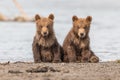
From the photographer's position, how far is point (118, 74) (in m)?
12.5

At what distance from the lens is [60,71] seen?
12.8 metres

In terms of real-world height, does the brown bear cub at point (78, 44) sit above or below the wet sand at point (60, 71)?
above

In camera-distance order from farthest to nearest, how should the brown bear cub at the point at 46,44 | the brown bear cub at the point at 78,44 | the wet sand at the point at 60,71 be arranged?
the brown bear cub at the point at 78,44, the brown bear cub at the point at 46,44, the wet sand at the point at 60,71

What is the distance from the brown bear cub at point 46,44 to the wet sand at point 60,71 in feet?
1.80

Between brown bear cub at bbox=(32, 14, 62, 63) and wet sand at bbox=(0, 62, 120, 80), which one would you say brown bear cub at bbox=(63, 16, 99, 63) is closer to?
brown bear cub at bbox=(32, 14, 62, 63)

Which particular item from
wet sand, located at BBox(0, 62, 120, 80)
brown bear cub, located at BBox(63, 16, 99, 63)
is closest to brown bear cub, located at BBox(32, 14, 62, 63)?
brown bear cub, located at BBox(63, 16, 99, 63)

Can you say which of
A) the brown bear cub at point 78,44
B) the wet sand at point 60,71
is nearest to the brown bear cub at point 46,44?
the brown bear cub at point 78,44

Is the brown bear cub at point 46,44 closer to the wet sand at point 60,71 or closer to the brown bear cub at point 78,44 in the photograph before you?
the brown bear cub at point 78,44

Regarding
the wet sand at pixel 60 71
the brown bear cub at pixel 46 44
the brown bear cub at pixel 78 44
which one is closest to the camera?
the wet sand at pixel 60 71

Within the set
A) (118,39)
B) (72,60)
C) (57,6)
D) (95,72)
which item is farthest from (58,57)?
(57,6)

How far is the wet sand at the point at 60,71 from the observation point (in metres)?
12.1

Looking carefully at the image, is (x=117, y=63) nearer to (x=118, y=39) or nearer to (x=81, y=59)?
(x=81, y=59)

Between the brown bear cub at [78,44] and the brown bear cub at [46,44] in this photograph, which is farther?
the brown bear cub at [78,44]

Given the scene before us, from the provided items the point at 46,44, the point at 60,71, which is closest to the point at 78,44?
the point at 46,44
